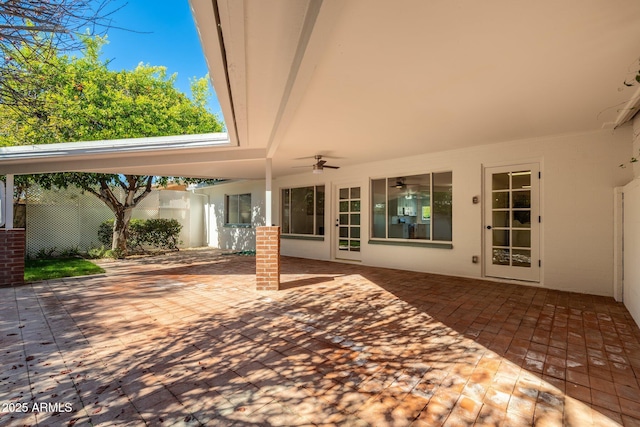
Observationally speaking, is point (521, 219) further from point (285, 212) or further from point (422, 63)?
point (285, 212)

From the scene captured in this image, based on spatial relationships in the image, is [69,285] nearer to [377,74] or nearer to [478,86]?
[377,74]

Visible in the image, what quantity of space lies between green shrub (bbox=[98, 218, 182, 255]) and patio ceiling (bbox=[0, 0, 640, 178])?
513cm

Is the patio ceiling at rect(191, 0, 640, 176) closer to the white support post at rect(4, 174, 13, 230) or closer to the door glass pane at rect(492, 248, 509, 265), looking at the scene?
the door glass pane at rect(492, 248, 509, 265)

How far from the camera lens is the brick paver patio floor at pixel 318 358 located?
190 cm

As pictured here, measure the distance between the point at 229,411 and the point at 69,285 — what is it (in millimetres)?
5295

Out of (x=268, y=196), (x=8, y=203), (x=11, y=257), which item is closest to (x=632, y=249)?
(x=268, y=196)

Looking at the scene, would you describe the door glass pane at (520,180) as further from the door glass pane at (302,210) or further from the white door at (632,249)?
the door glass pane at (302,210)

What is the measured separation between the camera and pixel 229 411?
1.90 metres

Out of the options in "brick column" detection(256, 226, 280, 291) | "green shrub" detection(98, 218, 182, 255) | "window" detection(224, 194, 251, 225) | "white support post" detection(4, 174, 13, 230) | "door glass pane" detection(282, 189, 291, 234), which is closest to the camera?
"brick column" detection(256, 226, 280, 291)

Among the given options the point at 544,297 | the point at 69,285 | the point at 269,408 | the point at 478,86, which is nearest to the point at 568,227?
the point at 544,297

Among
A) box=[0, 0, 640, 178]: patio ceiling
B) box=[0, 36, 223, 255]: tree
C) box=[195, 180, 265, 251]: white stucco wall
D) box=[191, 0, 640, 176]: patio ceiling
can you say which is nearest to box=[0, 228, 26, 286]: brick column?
box=[0, 0, 640, 178]: patio ceiling

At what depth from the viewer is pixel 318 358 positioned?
262 cm

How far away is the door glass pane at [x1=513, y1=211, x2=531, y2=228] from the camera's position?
5.33m

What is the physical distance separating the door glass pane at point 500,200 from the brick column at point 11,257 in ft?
29.0
